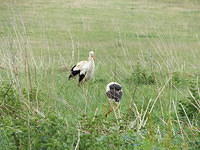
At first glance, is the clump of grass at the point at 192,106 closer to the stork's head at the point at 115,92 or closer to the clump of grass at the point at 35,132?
the stork's head at the point at 115,92

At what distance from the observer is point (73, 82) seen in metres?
9.49

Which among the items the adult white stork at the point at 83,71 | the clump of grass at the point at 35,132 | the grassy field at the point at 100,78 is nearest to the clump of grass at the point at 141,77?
the grassy field at the point at 100,78

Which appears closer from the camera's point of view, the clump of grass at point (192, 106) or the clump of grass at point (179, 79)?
the clump of grass at point (192, 106)

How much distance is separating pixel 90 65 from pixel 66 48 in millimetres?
2848

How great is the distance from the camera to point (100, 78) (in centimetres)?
967

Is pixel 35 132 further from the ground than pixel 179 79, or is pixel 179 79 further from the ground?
pixel 35 132

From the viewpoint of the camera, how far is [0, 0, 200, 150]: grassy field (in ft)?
14.8

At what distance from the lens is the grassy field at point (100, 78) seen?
4.51 m

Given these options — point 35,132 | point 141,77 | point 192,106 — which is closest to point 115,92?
point 192,106

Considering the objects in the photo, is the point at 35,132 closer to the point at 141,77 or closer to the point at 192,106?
the point at 192,106

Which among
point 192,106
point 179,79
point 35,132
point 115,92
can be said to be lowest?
point 179,79

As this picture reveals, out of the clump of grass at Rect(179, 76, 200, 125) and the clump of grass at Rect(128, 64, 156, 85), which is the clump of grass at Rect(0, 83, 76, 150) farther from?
the clump of grass at Rect(128, 64, 156, 85)

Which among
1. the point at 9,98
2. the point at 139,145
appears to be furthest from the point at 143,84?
the point at 139,145

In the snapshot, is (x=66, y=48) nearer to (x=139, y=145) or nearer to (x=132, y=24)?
(x=132, y=24)
